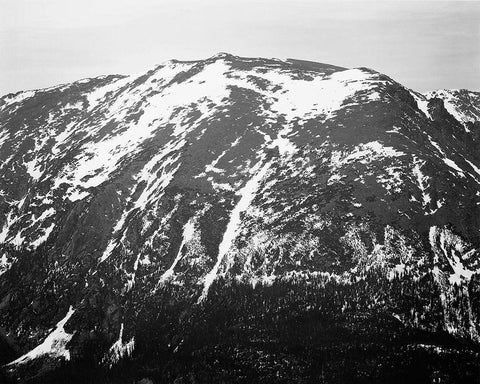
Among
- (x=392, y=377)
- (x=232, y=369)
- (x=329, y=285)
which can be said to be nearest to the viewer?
(x=392, y=377)

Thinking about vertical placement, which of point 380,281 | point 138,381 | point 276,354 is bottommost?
point 138,381

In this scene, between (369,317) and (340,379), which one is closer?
(340,379)

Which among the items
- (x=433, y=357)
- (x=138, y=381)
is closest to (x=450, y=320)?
(x=433, y=357)

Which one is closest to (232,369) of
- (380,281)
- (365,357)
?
(365,357)

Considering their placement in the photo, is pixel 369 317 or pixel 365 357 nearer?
pixel 365 357

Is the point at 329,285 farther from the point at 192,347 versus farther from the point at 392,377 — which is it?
the point at 192,347

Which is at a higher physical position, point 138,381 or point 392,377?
point 392,377

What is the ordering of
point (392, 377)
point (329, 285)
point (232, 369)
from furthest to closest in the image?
point (329, 285) < point (232, 369) < point (392, 377)

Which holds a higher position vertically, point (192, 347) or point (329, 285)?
point (329, 285)

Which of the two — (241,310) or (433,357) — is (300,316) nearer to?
(241,310)
